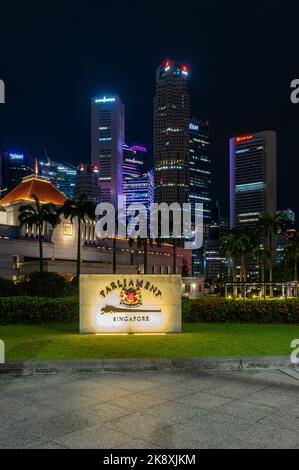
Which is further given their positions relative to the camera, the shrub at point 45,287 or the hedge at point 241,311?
the shrub at point 45,287

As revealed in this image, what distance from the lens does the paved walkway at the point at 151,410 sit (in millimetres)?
5414

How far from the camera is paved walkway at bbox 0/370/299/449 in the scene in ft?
17.8

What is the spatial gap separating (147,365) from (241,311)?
9951mm

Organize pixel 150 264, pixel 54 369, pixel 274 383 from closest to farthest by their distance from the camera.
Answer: pixel 274 383
pixel 54 369
pixel 150 264

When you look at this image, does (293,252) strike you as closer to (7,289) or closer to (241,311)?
(7,289)

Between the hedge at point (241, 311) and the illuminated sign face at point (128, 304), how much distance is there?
152 inches

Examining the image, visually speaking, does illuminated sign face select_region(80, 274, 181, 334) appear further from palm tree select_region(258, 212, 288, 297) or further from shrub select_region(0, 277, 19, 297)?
palm tree select_region(258, 212, 288, 297)

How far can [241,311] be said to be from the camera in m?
18.8

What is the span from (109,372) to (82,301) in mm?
5616

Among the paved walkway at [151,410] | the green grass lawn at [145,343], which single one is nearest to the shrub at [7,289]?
the green grass lawn at [145,343]

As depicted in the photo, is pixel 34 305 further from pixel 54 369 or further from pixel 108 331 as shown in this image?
pixel 54 369

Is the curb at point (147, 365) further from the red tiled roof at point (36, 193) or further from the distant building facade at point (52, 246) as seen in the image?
the red tiled roof at point (36, 193)
